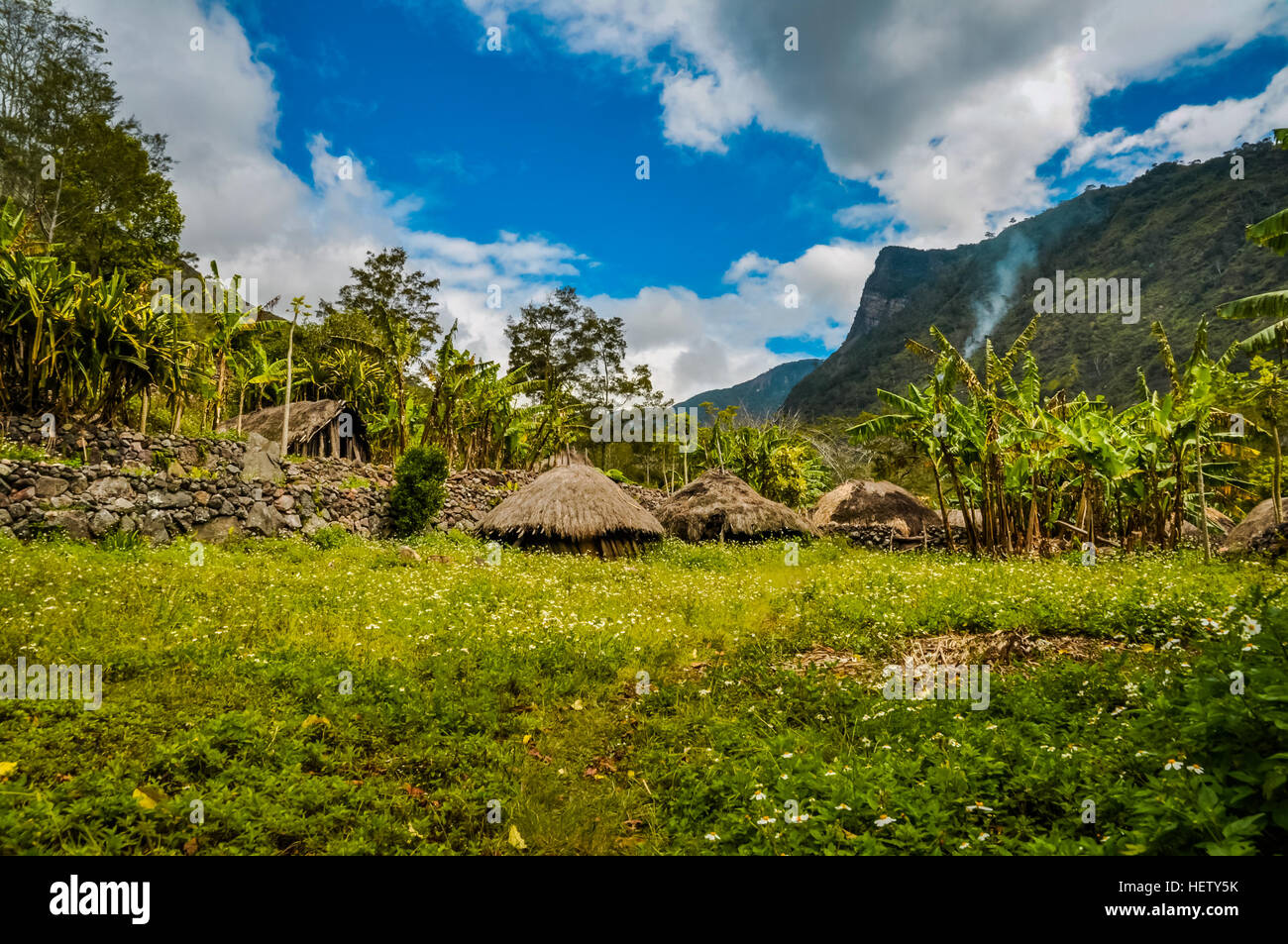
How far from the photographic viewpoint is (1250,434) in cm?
1484

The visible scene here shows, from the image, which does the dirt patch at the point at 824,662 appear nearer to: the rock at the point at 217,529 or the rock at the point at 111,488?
the rock at the point at 217,529

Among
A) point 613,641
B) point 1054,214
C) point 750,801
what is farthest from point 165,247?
point 1054,214

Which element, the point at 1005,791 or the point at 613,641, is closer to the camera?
the point at 1005,791

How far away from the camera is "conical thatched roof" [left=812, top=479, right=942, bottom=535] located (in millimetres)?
21406

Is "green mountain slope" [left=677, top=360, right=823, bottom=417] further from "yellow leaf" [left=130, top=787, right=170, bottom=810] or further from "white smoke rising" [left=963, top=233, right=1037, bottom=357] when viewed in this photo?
"yellow leaf" [left=130, top=787, right=170, bottom=810]

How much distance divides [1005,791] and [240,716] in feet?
16.5

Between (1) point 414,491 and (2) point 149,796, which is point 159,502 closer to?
(1) point 414,491

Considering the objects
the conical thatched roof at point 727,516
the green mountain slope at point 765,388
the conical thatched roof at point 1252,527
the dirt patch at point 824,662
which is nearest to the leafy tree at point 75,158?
the conical thatched roof at point 727,516

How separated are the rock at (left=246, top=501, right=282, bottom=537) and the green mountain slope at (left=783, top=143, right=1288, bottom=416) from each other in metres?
22.0

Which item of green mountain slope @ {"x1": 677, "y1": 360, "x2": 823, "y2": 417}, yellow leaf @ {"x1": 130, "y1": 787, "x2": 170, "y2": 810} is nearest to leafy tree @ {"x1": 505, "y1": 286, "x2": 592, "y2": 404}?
yellow leaf @ {"x1": 130, "y1": 787, "x2": 170, "y2": 810}

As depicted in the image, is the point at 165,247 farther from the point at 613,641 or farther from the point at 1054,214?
the point at 1054,214

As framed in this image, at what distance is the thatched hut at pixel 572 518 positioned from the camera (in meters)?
16.5

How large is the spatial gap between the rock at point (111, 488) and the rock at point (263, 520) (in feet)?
6.91

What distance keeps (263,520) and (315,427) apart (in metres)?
9.02
